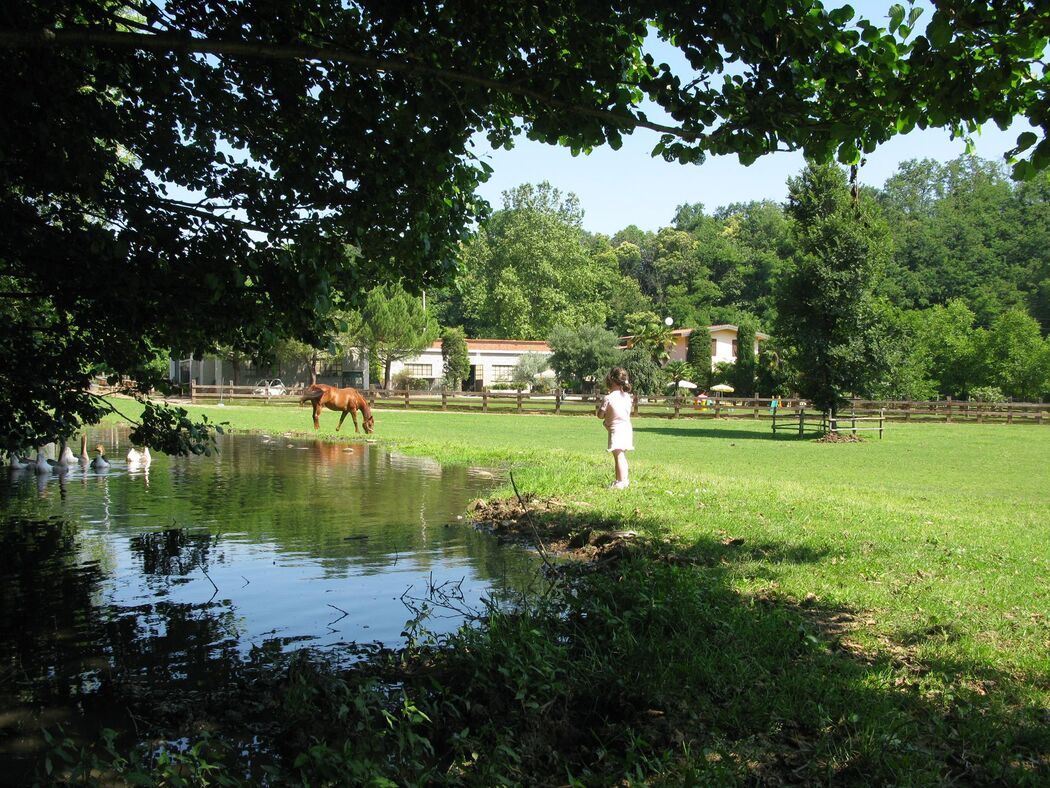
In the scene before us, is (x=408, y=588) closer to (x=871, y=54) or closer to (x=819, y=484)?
(x=871, y=54)

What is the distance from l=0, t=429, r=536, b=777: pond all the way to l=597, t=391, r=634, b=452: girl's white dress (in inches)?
89.3

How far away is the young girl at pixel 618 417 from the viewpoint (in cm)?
1135

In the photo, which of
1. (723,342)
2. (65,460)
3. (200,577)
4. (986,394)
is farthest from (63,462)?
(723,342)

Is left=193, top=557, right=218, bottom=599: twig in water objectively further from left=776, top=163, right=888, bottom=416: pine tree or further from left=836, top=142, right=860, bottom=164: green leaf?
left=776, top=163, right=888, bottom=416: pine tree

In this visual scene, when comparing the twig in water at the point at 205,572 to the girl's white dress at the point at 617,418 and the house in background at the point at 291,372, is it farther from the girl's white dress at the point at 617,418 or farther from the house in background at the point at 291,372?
the house in background at the point at 291,372

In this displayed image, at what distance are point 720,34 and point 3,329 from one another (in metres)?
6.22

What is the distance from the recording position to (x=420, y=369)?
69688 mm

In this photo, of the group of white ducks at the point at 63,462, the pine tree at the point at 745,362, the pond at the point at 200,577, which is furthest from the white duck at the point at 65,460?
the pine tree at the point at 745,362

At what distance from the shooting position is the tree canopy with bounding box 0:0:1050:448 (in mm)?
4953

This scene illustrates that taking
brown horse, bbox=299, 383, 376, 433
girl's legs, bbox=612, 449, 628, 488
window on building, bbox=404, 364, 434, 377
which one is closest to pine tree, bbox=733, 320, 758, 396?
window on building, bbox=404, 364, 434, 377

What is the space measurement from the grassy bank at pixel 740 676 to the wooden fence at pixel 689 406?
3608 cm

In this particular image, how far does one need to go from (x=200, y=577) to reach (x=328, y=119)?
405cm

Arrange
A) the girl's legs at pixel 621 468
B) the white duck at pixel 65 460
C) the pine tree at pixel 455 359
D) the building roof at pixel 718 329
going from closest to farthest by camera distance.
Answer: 1. the girl's legs at pixel 621 468
2. the white duck at pixel 65 460
3. the building roof at pixel 718 329
4. the pine tree at pixel 455 359

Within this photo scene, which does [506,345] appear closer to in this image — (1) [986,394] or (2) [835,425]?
(1) [986,394]
